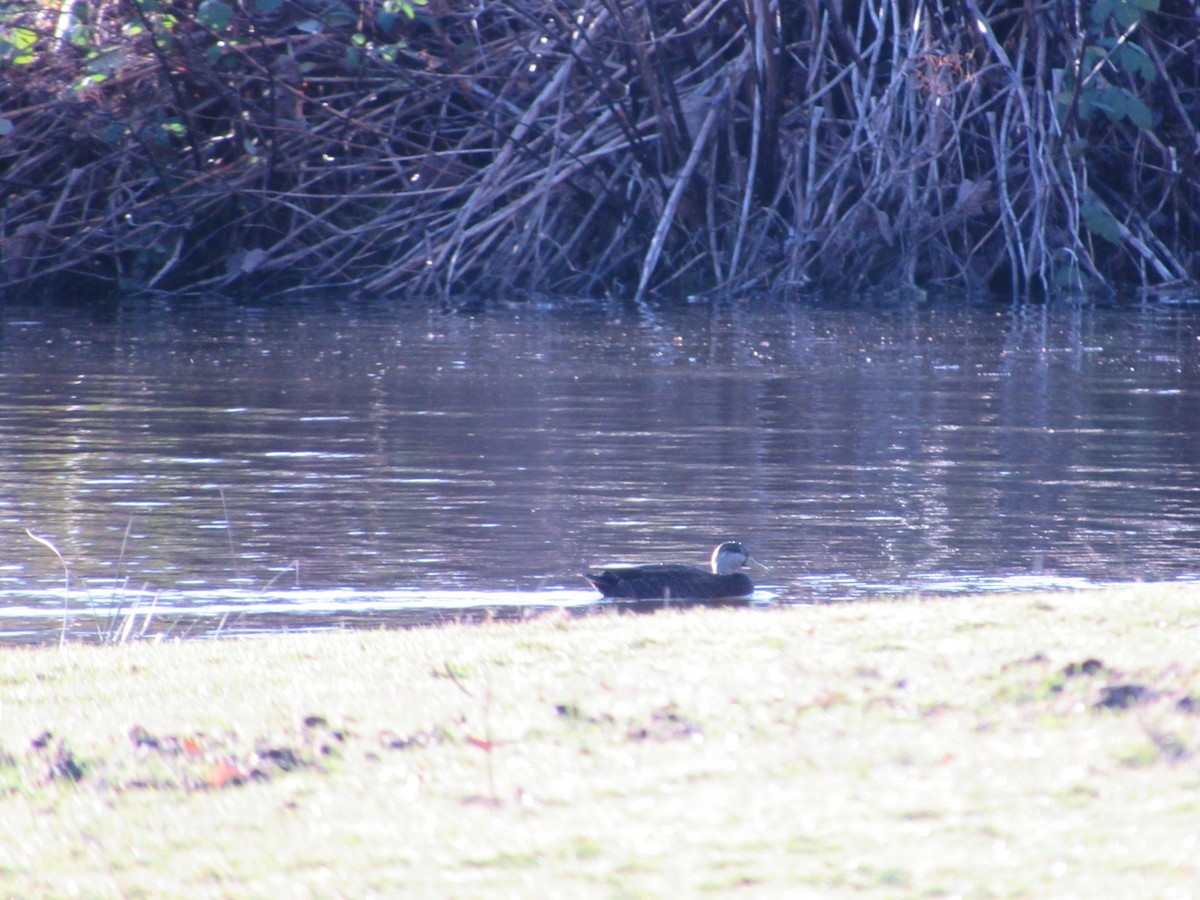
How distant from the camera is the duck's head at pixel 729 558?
33.7 ft

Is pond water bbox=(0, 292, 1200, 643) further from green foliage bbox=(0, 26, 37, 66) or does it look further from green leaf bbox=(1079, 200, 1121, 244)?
green foliage bbox=(0, 26, 37, 66)

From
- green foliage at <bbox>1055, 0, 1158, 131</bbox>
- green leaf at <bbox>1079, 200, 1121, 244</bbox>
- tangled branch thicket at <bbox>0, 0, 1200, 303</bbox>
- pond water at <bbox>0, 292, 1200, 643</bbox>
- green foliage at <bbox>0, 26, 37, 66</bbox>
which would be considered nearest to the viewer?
pond water at <bbox>0, 292, 1200, 643</bbox>

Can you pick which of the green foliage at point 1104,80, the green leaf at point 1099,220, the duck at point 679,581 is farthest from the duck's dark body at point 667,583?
the green leaf at point 1099,220

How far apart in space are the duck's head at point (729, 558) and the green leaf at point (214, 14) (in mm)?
17976

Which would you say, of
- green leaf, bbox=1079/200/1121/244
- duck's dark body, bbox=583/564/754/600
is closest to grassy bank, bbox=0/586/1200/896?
duck's dark body, bbox=583/564/754/600

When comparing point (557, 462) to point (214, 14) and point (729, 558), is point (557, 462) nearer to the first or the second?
point (729, 558)

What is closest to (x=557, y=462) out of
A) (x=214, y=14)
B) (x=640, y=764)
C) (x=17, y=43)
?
(x=640, y=764)

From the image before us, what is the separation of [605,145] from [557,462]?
568 inches

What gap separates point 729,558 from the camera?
10281mm

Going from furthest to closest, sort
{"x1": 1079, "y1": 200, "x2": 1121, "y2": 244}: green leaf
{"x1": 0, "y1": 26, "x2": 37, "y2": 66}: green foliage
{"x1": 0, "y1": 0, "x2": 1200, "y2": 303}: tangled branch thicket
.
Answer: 1. {"x1": 0, "y1": 0, "x2": 1200, "y2": 303}: tangled branch thicket
2. {"x1": 1079, "y1": 200, "x2": 1121, "y2": 244}: green leaf
3. {"x1": 0, "y1": 26, "x2": 37, "y2": 66}: green foliage

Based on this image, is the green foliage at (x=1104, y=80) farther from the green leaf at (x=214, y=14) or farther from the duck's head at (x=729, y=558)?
the duck's head at (x=729, y=558)

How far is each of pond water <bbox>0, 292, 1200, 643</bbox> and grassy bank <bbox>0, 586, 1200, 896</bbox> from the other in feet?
10.0

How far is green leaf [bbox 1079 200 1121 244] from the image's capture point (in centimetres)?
2694

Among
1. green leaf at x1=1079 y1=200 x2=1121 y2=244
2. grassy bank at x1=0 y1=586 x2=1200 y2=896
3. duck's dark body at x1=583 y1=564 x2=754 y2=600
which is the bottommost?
duck's dark body at x1=583 y1=564 x2=754 y2=600
